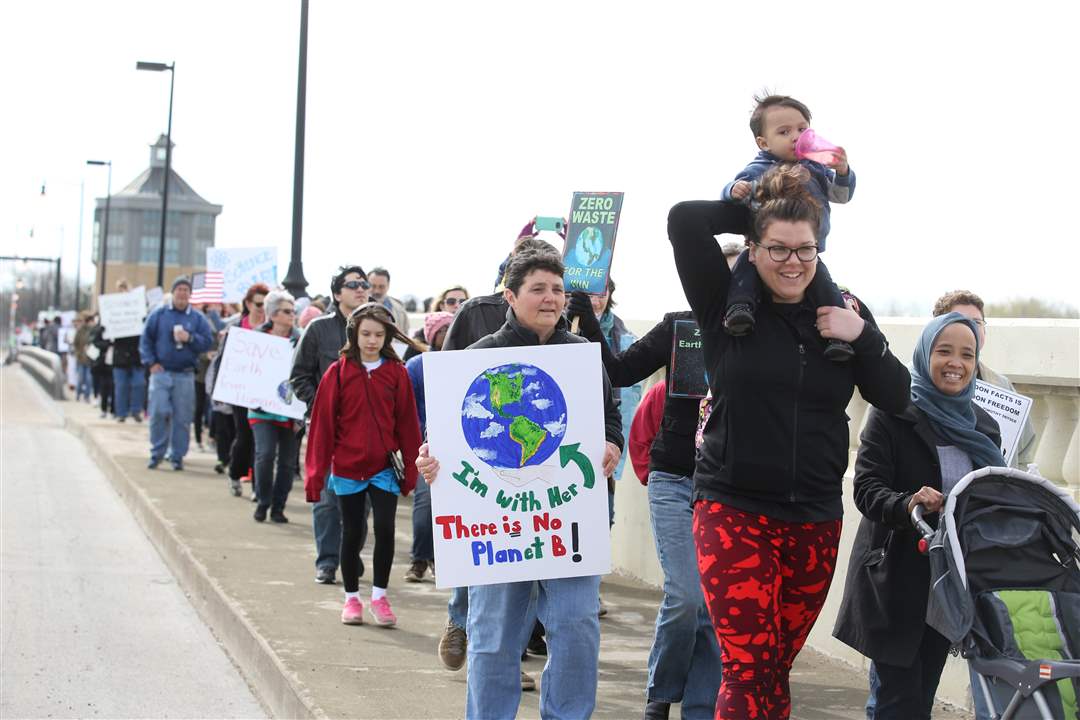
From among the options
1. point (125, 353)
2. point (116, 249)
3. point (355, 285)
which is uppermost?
point (116, 249)

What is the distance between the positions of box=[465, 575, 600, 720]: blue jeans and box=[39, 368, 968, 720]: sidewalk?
3.67ft

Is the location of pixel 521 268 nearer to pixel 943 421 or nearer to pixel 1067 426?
pixel 943 421

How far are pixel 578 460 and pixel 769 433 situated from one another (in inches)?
46.0

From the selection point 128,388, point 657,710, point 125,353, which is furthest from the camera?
point 128,388

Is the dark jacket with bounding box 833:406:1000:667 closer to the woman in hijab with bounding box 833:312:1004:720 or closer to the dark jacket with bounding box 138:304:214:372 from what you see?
the woman in hijab with bounding box 833:312:1004:720

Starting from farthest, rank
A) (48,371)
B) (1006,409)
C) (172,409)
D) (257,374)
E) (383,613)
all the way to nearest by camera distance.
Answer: (48,371)
(172,409)
(257,374)
(383,613)
(1006,409)

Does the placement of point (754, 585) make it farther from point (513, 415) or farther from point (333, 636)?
point (333, 636)

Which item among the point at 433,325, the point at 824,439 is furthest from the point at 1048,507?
the point at 433,325

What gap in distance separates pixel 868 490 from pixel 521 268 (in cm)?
144

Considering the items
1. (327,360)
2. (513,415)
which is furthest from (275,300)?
(513,415)

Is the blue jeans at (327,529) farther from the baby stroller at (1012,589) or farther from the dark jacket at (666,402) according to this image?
the baby stroller at (1012,589)

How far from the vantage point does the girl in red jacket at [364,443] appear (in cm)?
838

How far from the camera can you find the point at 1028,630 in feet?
14.0

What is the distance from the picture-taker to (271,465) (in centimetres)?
1292
